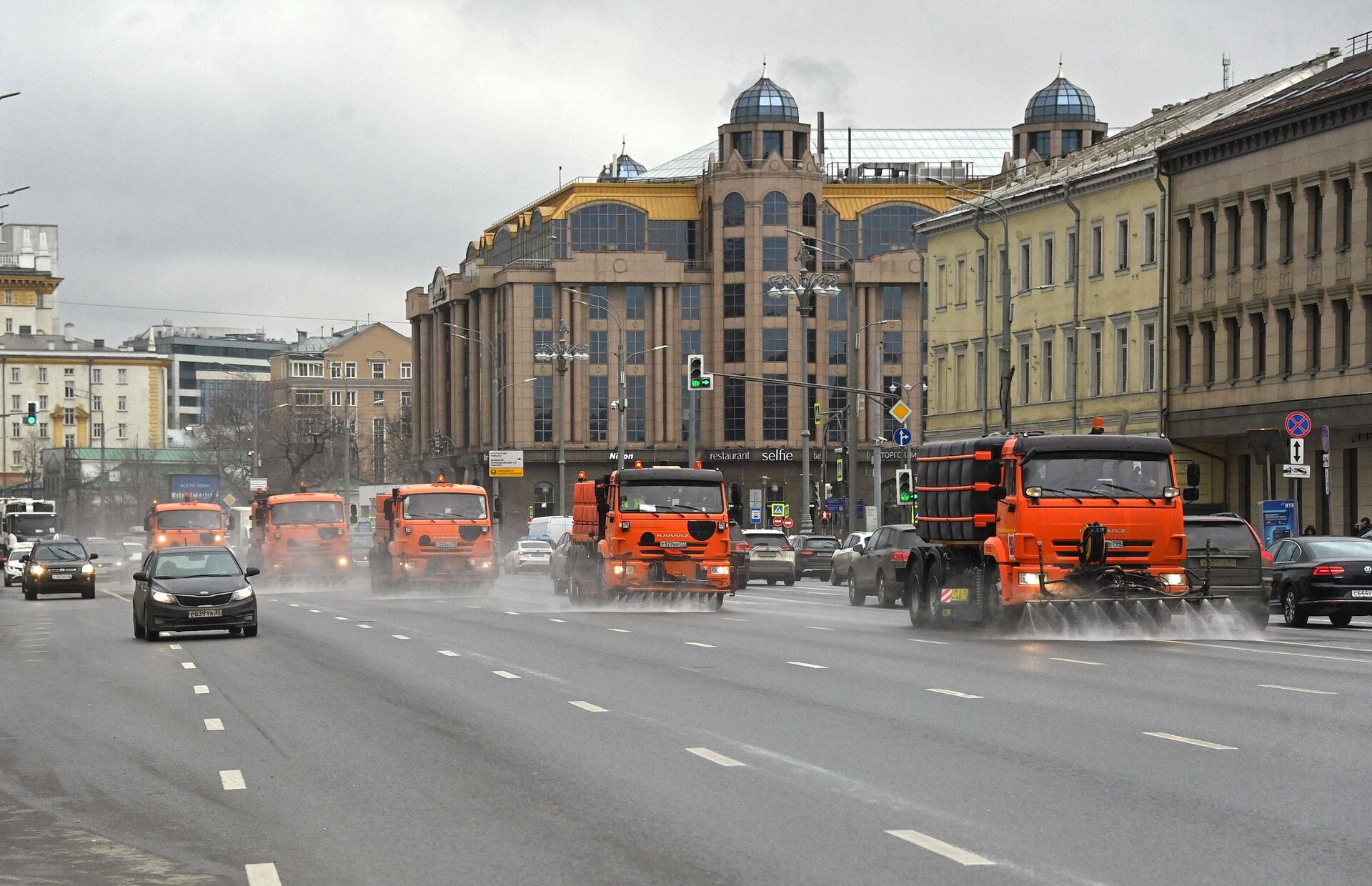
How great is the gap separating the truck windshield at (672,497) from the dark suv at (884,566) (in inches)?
151

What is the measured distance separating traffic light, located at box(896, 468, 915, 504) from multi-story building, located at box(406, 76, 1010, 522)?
5937 centimetres

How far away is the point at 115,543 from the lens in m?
71.4

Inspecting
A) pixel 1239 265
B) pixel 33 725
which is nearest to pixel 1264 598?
pixel 33 725

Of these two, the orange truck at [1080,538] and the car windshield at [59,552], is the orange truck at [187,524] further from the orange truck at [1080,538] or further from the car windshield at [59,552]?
the orange truck at [1080,538]

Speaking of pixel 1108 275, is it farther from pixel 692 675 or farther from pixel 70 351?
pixel 70 351

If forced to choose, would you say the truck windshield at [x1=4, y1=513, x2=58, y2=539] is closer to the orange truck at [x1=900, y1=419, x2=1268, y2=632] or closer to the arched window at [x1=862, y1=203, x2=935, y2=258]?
the arched window at [x1=862, y1=203, x2=935, y2=258]

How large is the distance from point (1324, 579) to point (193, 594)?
55.3 ft

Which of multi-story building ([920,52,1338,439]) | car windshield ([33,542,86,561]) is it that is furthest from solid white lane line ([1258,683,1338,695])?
multi-story building ([920,52,1338,439])

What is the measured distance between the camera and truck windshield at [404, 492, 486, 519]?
1859 inches

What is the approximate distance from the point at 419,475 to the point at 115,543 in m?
75.9

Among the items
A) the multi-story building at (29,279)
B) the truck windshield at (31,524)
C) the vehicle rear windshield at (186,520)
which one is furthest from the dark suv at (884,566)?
the multi-story building at (29,279)

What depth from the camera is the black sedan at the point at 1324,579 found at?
3142 cm

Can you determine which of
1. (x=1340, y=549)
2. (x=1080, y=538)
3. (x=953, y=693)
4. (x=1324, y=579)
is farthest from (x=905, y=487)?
(x=953, y=693)

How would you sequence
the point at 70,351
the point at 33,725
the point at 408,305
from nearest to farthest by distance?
the point at 33,725 < the point at 408,305 < the point at 70,351
